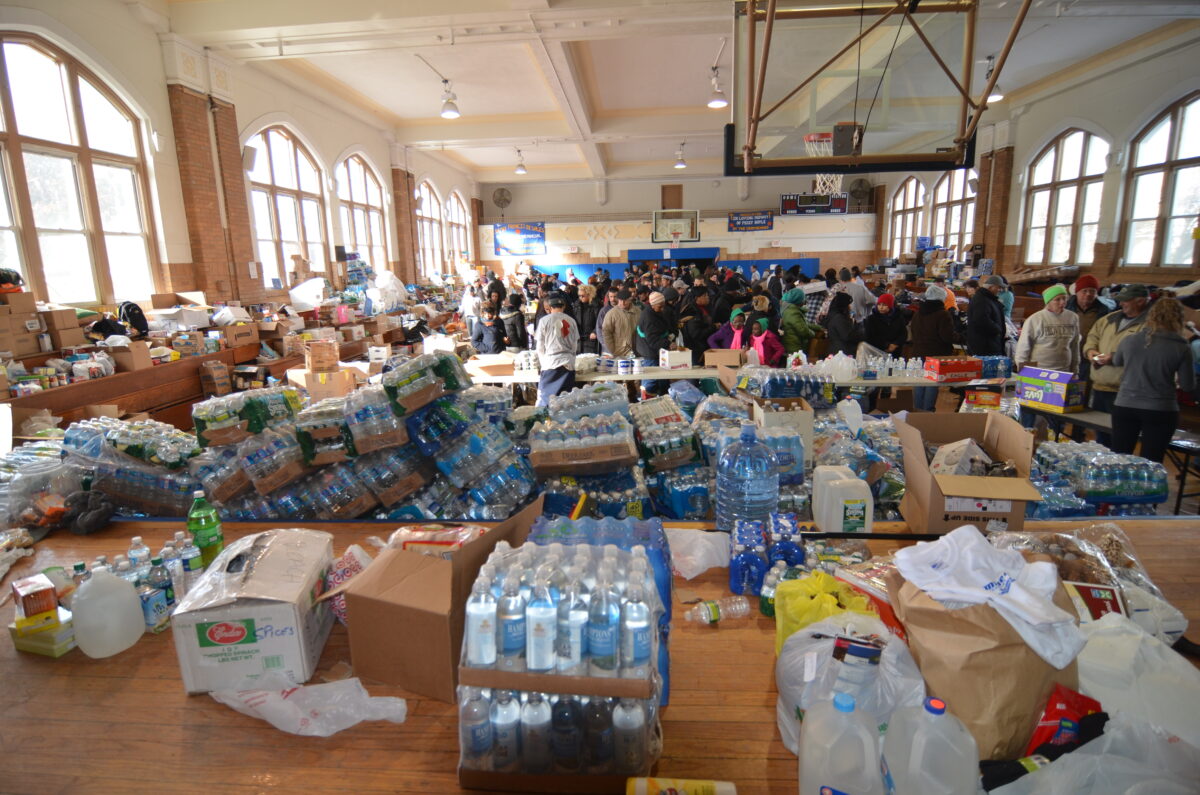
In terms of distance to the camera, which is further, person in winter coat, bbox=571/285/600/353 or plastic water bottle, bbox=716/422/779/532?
person in winter coat, bbox=571/285/600/353

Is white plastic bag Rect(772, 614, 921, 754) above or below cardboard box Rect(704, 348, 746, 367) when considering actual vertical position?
below

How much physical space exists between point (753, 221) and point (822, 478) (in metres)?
19.6

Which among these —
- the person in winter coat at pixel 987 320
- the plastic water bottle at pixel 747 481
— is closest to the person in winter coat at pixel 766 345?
the person in winter coat at pixel 987 320

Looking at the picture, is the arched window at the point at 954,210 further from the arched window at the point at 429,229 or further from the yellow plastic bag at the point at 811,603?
the yellow plastic bag at the point at 811,603

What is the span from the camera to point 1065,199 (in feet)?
38.1

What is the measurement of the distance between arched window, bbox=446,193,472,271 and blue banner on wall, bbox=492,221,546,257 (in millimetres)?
1276

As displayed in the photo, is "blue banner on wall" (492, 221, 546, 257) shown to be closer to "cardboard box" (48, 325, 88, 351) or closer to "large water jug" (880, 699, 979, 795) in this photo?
"cardboard box" (48, 325, 88, 351)

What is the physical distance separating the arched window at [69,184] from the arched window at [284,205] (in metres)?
1.95

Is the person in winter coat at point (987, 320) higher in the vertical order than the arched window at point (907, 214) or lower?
lower

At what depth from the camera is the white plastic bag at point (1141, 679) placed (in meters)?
1.51

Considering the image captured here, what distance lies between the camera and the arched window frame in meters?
18.3

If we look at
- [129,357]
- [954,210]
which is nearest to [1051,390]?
[129,357]

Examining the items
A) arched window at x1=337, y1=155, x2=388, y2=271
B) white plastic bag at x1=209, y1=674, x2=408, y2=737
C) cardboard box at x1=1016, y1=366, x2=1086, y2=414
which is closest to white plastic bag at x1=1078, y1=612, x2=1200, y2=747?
white plastic bag at x1=209, y1=674, x2=408, y2=737

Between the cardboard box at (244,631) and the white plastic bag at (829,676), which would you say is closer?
the white plastic bag at (829,676)
